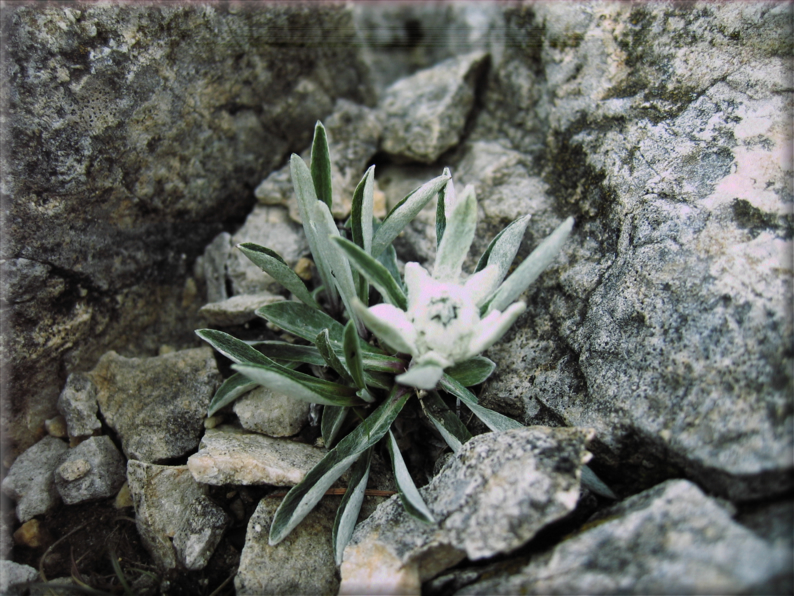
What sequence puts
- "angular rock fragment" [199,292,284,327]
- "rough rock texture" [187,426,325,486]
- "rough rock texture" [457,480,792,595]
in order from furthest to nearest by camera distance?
"angular rock fragment" [199,292,284,327] < "rough rock texture" [187,426,325,486] < "rough rock texture" [457,480,792,595]

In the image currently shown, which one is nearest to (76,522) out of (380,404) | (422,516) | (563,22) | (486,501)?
(380,404)

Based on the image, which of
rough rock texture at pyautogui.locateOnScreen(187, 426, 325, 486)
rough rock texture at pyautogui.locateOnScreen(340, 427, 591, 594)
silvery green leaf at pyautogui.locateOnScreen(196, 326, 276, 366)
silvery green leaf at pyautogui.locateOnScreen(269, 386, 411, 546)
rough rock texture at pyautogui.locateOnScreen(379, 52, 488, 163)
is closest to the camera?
rough rock texture at pyautogui.locateOnScreen(340, 427, 591, 594)

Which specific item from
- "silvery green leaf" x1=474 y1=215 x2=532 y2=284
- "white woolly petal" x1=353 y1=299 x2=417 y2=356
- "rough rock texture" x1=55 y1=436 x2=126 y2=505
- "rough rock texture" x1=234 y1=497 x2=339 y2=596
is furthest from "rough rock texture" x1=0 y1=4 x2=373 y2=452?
"silvery green leaf" x1=474 y1=215 x2=532 y2=284

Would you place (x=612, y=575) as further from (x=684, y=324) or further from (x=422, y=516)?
(x=684, y=324)

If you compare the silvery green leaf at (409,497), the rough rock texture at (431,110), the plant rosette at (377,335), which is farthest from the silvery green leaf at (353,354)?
the rough rock texture at (431,110)

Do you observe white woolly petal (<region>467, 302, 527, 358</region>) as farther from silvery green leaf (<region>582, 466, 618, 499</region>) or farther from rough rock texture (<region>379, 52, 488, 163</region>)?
rough rock texture (<region>379, 52, 488, 163</region>)

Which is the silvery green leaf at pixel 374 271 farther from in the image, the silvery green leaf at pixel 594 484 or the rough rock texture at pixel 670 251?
the silvery green leaf at pixel 594 484
